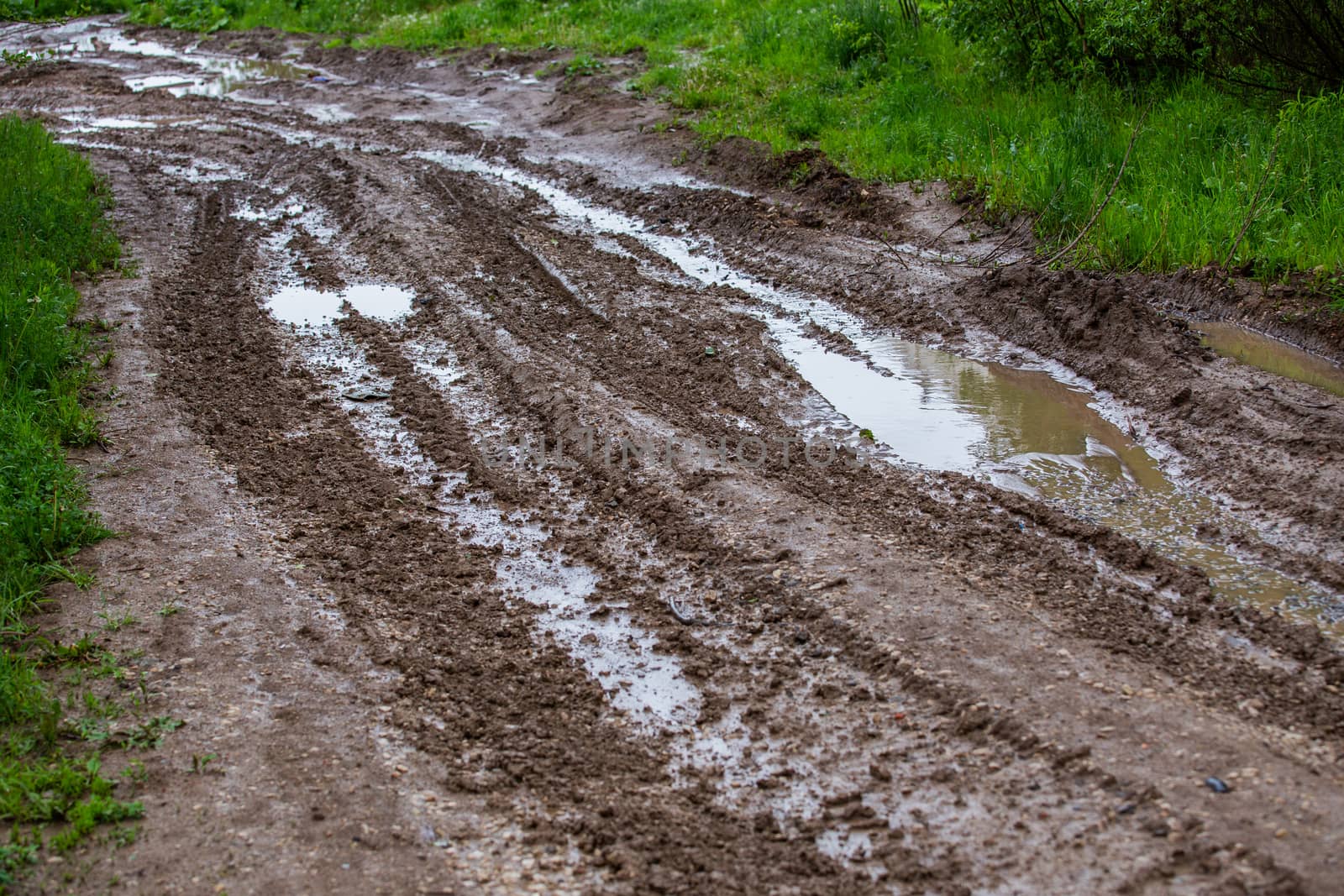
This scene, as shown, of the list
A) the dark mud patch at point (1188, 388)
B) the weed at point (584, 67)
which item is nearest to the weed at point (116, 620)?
the dark mud patch at point (1188, 388)

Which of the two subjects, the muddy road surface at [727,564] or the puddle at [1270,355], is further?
the puddle at [1270,355]

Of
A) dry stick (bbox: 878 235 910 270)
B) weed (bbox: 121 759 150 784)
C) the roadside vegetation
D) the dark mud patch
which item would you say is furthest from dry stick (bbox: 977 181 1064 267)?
weed (bbox: 121 759 150 784)

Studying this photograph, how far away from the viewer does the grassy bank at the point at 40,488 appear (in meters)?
3.56

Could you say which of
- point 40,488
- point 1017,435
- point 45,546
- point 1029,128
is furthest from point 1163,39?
point 45,546

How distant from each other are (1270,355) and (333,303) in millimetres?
6944

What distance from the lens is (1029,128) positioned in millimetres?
10492

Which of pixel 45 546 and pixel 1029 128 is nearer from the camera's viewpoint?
pixel 45 546

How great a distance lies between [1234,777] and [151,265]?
370 inches

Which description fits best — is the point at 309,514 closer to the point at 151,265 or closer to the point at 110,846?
the point at 110,846

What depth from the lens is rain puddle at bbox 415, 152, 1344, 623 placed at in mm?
4953

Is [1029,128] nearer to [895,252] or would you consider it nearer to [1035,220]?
[1035,220]

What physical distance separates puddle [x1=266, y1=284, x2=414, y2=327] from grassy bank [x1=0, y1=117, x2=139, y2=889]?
58.5 inches

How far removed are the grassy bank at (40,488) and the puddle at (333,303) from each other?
1485 mm

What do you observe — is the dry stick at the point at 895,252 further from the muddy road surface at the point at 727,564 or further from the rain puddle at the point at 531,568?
the rain puddle at the point at 531,568
